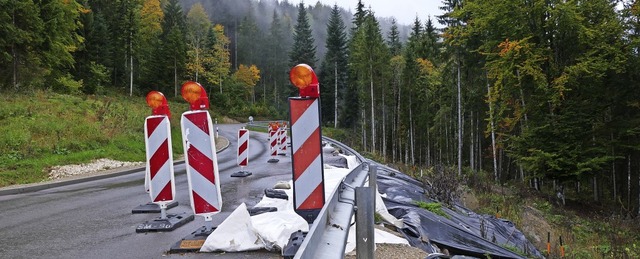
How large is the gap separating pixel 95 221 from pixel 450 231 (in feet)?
18.1

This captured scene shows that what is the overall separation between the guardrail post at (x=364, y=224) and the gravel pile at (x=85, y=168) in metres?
13.9

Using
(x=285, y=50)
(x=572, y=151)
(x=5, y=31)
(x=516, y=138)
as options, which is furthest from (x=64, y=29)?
(x=285, y=50)

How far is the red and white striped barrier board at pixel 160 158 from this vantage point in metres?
6.18

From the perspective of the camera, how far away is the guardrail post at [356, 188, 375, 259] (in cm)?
259

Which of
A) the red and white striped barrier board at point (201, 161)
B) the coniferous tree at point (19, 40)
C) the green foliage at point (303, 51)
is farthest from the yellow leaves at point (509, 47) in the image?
the green foliage at point (303, 51)

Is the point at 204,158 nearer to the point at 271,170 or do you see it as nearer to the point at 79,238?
the point at 79,238

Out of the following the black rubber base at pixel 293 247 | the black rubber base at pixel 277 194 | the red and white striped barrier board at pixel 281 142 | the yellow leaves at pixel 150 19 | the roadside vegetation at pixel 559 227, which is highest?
the yellow leaves at pixel 150 19

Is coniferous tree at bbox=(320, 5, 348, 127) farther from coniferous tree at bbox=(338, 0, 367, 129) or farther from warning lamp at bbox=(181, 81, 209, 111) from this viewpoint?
warning lamp at bbox=(181, 81, 209, 111)

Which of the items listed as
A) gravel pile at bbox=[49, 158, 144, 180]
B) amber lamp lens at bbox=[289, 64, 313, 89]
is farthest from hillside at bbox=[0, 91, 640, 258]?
amber lamp lens at bbox=[289, 64, 313, 89]

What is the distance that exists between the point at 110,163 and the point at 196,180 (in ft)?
42.0

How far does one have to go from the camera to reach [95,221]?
6.94 meters

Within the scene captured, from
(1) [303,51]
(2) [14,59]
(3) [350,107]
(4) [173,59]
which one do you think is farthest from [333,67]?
(2) [14,59]

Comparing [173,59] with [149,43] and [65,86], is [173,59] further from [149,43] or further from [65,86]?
[65,86]

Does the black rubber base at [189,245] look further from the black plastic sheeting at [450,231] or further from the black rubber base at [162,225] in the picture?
the black plastic sheeting at [450,231]
